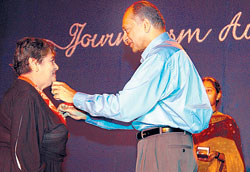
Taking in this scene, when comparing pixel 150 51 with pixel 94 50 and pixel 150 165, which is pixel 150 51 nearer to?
pixel 150 165

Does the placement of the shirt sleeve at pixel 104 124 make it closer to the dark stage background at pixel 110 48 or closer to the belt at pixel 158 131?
the belt at pixel 158 131

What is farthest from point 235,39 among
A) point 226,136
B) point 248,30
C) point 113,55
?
point 113,55

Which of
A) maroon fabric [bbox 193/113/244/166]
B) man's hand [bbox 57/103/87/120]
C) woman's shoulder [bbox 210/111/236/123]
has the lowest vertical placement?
maroon fabric [bbox 193/113/244/166]

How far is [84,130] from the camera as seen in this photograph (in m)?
5.01

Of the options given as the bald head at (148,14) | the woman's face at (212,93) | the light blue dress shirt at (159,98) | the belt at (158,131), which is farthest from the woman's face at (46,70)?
the woman's face at (212,93)

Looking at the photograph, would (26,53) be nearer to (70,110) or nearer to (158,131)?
(70,110)

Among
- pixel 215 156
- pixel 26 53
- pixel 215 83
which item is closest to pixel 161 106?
pixel 26 53

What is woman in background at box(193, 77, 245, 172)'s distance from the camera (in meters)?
3.68

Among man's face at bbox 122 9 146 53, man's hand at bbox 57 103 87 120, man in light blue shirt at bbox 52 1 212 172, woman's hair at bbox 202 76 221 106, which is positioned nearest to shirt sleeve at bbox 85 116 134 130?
man's hand at bbox 57 103 87 120

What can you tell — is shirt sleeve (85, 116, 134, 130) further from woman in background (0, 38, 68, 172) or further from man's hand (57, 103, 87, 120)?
woman in background (0, 38, 68, 172)

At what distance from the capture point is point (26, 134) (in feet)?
6.89

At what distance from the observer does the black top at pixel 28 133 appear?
207 centimetres

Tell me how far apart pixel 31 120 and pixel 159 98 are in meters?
0.78

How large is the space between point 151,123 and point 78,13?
3.55 meters
